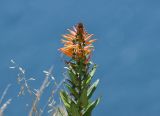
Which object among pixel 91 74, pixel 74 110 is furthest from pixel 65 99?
pixel 91 74

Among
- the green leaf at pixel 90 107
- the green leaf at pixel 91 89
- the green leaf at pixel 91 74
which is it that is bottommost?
the green leaf at pixel 90 107

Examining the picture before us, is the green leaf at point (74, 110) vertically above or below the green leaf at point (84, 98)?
below

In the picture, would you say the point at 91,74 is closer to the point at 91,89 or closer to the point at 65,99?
the point at 91,89

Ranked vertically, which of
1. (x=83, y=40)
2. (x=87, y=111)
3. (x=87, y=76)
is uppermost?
(x=83, y=40)

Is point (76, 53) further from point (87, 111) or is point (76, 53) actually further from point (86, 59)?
point (87, 111)

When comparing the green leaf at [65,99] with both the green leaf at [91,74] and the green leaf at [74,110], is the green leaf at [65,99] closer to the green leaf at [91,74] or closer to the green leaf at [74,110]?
the green leaf at [74,110]

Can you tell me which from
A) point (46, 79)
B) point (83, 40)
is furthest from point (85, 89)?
point (46, 79)

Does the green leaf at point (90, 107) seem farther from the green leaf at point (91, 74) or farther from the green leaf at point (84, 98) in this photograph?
the green leaf at point (91, 74)

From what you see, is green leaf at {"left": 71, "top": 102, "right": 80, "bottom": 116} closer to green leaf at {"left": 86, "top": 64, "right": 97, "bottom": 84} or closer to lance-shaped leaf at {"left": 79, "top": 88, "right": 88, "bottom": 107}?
lance-shaped leaf at {"left": 79, "top": 88, "right": 88, "bottom": 107}

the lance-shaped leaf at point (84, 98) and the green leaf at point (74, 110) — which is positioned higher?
the lance-shaped leaf at point (84, 98)
